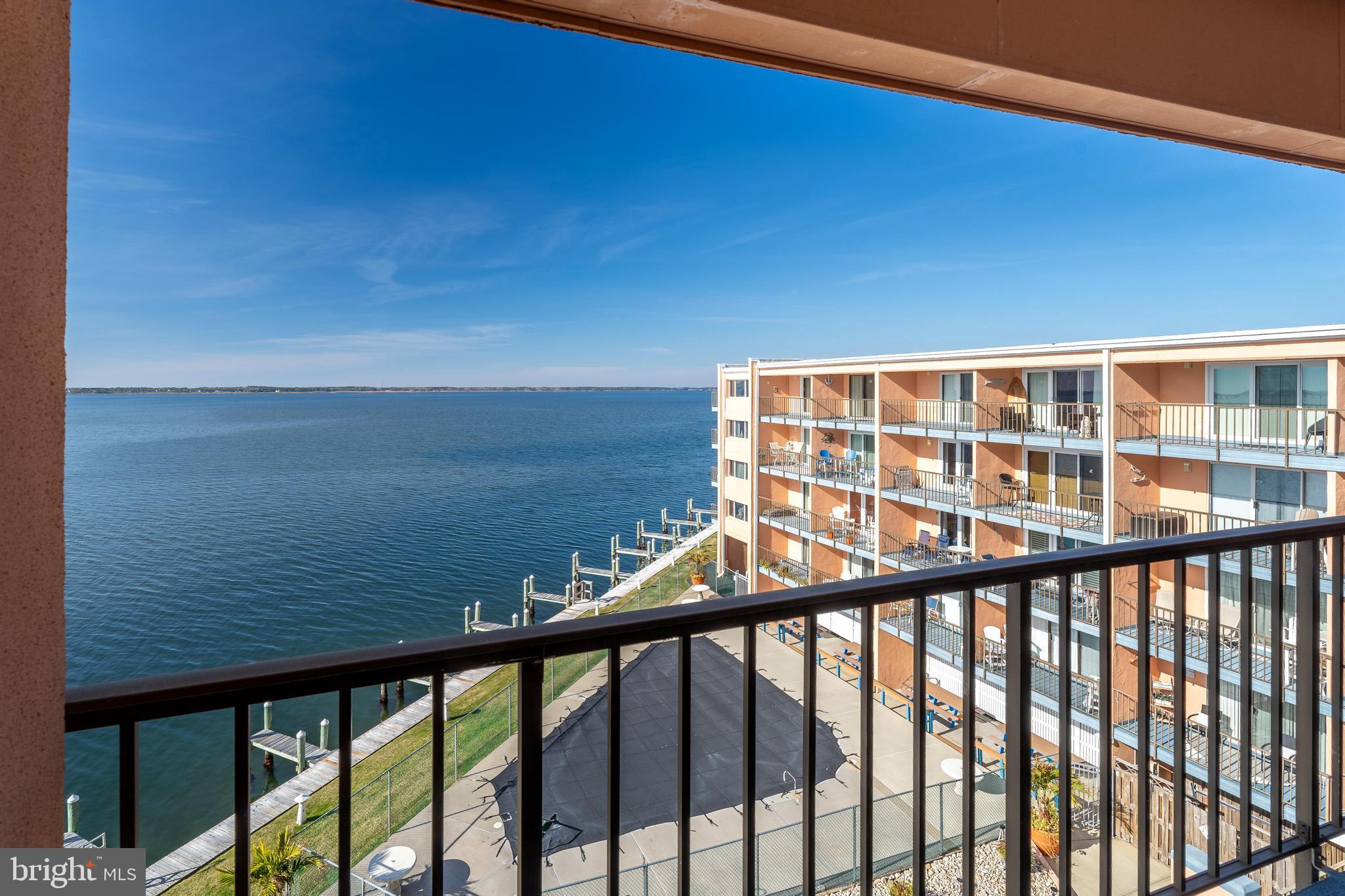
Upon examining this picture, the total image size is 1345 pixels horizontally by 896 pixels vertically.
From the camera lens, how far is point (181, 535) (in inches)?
944

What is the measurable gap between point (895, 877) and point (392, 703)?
12636 millimetres

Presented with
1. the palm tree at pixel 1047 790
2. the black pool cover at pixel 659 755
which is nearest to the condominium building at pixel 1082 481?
the palm tree at pixel 1047 790

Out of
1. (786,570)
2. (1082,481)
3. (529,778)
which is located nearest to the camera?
(529,778)

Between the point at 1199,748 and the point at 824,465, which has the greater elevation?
the point at 824,465

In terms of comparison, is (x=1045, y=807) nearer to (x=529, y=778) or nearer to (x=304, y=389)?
(x=529, y=778)

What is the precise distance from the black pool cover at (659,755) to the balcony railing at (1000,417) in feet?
16.7

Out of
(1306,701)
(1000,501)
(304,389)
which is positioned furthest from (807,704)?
(304,389)

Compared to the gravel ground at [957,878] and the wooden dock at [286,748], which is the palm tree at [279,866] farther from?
the wooden dock at [286,748]

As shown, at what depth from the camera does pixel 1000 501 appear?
34.7ft

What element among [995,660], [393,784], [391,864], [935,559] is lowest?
[393,784]

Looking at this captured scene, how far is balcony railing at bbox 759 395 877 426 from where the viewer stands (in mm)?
13016

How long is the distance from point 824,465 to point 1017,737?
503 inches

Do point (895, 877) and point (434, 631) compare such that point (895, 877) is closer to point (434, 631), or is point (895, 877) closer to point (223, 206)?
point (434, 631)

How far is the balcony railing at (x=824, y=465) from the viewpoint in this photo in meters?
12.8
